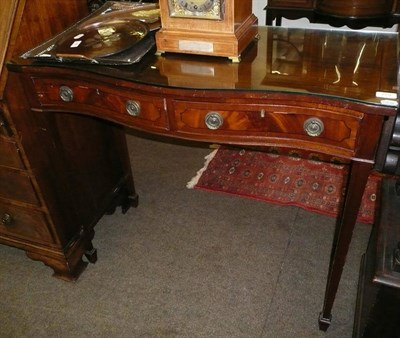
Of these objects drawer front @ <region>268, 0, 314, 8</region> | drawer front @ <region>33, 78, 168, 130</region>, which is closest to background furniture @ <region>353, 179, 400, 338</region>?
drawer front @ <region>33, 78, 168, 130</region>

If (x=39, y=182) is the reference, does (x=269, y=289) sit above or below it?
below

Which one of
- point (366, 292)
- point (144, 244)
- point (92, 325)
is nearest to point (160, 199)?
point (144, 244)

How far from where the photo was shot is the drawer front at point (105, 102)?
1118 mm

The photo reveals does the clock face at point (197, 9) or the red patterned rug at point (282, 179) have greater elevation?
the clock face at point (197, 9)

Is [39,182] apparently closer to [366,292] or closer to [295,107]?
[295,107]

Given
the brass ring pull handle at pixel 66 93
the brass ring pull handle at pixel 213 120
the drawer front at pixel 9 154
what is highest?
the brass ring pull handle at pixel 66 93

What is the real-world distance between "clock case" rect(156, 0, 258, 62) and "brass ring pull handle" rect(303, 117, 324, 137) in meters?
0.30

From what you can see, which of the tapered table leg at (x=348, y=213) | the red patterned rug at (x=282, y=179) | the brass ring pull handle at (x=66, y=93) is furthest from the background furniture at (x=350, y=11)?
the brass ring pull handle at (x=66, y=93)

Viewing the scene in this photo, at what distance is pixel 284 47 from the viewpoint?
1.23 metres

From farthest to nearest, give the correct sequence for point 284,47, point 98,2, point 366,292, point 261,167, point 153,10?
point 261,167 → point 98,2 → point 153,10 → point 366,292 → point 284,47

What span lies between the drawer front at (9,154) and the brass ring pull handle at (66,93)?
0.26m

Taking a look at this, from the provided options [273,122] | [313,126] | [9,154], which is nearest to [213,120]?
[273,122]

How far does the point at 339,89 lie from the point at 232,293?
1006mm

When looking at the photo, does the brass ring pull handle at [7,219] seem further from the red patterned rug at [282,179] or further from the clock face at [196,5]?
the clock face at [196,5]
